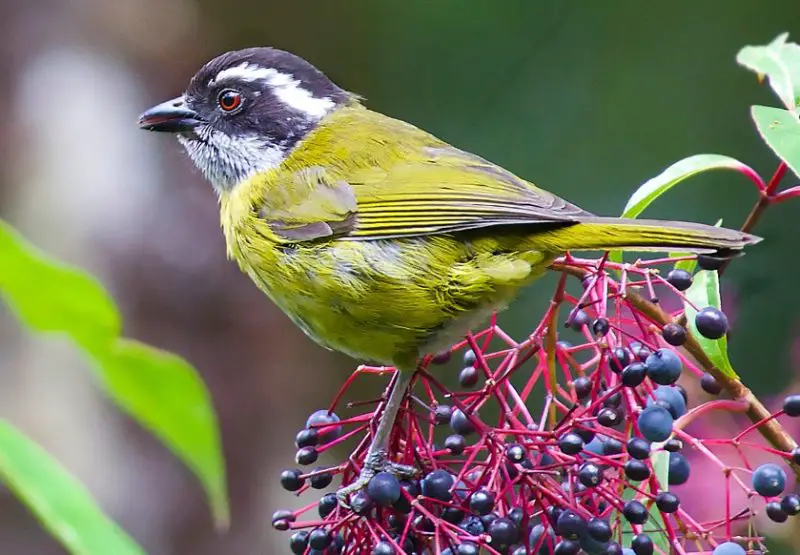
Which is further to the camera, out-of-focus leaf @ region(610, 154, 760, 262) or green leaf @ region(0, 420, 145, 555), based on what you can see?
out-of-focus leaf @ region(610, 154, 760, 262)

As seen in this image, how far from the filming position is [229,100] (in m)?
2.98

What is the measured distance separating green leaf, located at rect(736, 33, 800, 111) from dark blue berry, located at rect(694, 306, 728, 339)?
47 cm

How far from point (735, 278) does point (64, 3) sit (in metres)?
3.56

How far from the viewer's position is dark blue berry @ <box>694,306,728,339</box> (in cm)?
183

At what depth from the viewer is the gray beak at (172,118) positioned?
292 cm

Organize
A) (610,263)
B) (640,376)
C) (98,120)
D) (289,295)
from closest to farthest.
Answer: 1. (640,376)
2. (610,263)
3. (289,295)
4. (98,120)

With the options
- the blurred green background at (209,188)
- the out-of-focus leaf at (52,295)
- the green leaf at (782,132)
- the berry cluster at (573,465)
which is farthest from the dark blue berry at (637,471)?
the blurred green background at (209,188)

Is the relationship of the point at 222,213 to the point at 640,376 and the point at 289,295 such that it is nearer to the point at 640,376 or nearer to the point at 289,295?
the point at 289,295

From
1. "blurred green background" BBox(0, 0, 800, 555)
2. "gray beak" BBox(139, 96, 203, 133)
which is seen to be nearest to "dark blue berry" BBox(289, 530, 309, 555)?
"gray beak" BBox(139, 96, 203, 133)

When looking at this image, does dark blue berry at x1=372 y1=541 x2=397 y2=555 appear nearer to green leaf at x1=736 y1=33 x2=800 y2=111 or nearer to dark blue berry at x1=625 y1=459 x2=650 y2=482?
dark blue berry at x1=625 y1=459 x2=650 y2=482

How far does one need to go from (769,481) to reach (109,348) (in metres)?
1.24

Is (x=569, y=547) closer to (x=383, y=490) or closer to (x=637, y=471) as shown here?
(x=637, y=471)

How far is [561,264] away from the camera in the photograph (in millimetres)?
2084

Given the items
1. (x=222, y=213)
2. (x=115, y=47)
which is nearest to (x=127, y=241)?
(x=115, y=47)
